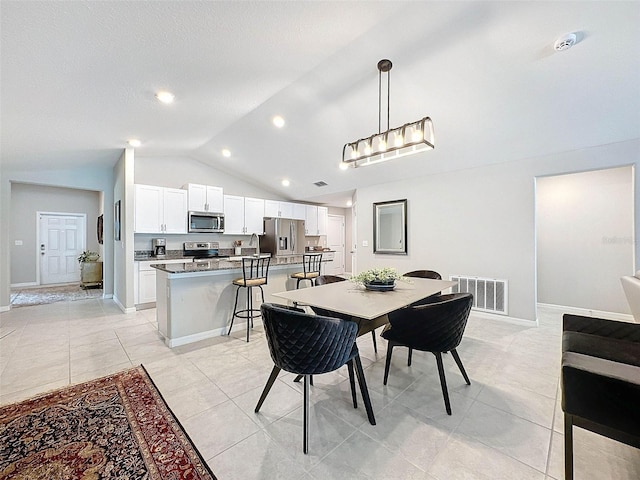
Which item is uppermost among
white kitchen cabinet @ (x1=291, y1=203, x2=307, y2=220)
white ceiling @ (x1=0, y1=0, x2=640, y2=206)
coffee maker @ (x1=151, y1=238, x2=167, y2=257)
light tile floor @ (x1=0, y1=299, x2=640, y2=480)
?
white ceiling @ (x1=0, y1=0, x2=640, y2=206)

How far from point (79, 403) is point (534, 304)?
5.03 m

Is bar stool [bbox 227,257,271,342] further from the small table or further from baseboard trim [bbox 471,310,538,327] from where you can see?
baseboard trim [bbox 471,310,538,327]

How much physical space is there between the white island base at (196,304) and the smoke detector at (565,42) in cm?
382

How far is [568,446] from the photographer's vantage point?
4.12 ft

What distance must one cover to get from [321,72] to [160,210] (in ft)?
12.9

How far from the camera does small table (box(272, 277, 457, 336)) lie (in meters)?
1.75

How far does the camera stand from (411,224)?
4.92m

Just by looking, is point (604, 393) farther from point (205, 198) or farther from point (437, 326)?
point (205, 198)

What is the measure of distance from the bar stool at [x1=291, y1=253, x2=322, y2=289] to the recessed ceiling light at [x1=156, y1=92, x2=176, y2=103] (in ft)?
8.23

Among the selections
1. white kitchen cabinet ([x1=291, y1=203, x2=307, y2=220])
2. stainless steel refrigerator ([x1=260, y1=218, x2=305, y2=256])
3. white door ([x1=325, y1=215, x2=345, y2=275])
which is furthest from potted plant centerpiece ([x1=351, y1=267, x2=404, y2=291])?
white door ([x1=325, y1=215, x2=345, y2=275])

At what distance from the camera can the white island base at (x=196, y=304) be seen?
3.07m

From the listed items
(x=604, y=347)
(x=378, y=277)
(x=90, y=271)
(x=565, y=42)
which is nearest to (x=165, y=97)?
(x=378, y=277)

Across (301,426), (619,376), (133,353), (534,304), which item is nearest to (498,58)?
(619,376)

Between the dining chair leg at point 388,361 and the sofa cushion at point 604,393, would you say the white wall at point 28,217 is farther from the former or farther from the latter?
the sofa cushion at point 604,393
